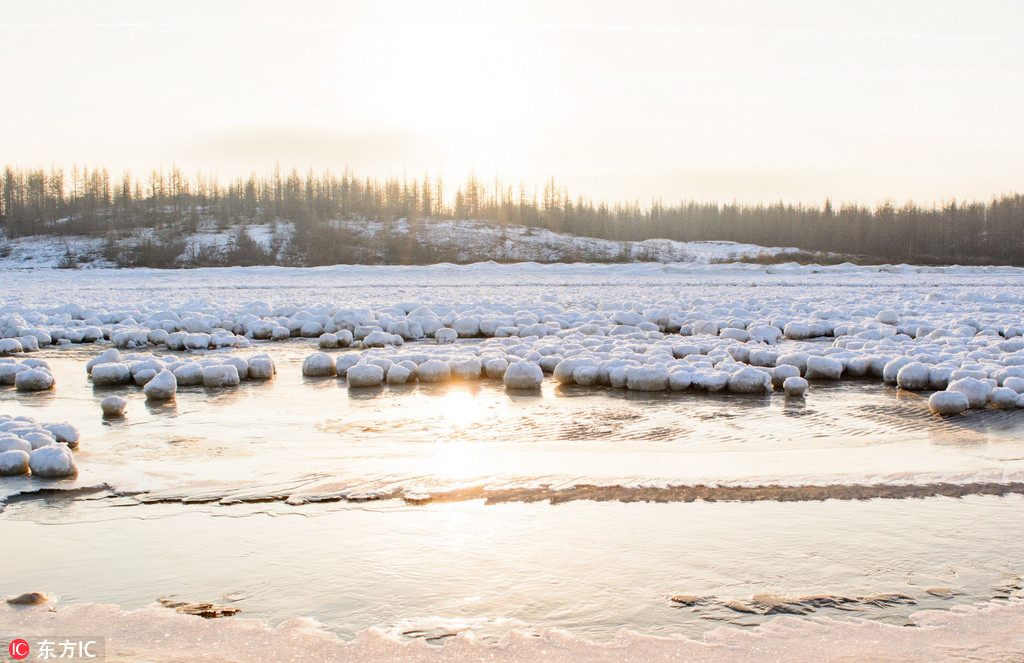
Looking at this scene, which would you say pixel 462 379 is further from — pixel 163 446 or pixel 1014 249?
pixel 1014 249

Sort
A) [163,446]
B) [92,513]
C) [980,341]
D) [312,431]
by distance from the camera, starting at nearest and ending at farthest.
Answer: [92,513] < [163,446] < [312,431] < [980,341]

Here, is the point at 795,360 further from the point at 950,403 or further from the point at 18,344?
the point at 18,344

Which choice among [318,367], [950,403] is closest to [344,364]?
[318,367]

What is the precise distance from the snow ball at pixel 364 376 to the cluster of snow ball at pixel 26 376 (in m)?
3.15

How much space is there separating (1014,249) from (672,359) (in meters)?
64.3

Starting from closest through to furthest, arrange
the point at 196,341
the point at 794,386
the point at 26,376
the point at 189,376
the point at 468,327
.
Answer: the point at 794,386 < the point at 26,376 < the point at 189,376 < the point at 196,341 < the point at 468,327

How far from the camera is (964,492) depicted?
4492mm

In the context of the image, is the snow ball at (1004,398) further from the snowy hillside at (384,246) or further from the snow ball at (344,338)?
the snowy hillside at (384,246)

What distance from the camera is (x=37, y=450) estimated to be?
15.9 feet

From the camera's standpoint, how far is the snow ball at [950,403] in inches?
257

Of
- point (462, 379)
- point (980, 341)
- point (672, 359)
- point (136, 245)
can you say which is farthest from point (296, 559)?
point (136, 245)

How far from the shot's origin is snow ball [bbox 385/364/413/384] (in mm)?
8297

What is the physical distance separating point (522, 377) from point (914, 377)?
3.92 metres

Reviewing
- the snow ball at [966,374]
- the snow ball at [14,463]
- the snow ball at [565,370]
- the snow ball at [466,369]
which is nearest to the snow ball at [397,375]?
the snow ball at [466,369]
